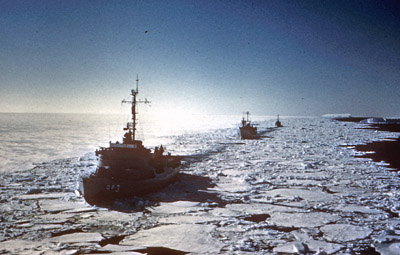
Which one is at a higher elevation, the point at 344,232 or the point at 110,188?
the point at 110,188

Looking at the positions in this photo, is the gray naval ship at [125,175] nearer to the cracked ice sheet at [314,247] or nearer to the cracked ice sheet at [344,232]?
the cracked ice sheet at [314,247]

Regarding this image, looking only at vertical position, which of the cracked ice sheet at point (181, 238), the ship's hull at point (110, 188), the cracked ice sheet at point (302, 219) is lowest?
the cracked ice sheet at point (181, 238)

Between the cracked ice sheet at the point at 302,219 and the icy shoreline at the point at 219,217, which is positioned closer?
the icy shoreline at the point at 219,217

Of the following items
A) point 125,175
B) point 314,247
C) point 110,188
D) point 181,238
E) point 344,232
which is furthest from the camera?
point 125,175

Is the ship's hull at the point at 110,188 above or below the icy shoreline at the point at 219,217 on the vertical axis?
above

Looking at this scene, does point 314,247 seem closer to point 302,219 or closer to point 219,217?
point 302,219

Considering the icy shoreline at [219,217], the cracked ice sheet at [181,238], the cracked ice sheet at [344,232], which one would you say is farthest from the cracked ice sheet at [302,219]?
the cracked ice sheet at [181,238]

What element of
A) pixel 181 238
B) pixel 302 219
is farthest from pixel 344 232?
pixel 181 238
